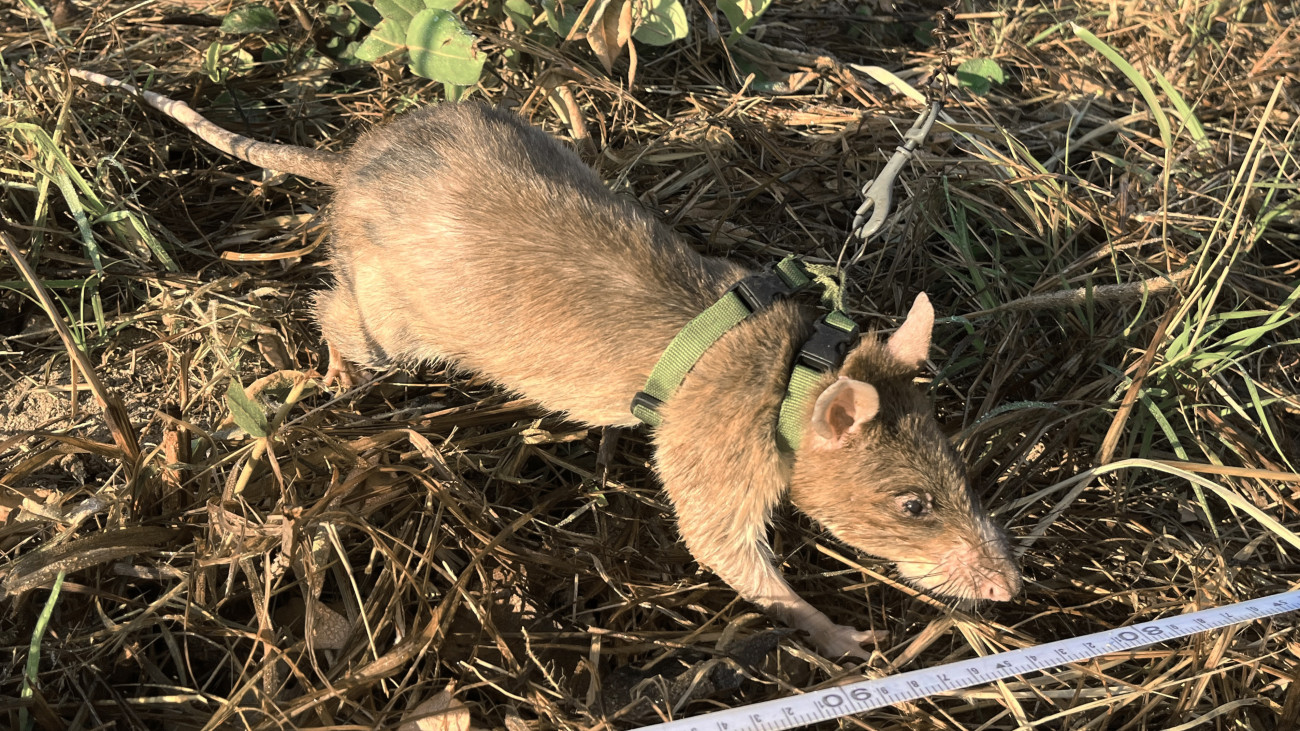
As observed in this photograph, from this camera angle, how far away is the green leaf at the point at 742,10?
4361 mm

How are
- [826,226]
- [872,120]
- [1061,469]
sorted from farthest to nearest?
[872,120], [826,226], [1061,469]

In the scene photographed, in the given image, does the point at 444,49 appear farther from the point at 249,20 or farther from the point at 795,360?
the point at 795,360

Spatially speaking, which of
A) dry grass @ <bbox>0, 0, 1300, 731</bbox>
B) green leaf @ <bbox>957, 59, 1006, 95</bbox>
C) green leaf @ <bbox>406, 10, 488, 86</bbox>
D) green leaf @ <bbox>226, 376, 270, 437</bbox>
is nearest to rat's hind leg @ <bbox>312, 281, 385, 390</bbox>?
dry grass @ <bbox>0, 0, 1300, 731</bbox>

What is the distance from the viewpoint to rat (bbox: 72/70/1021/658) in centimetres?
299

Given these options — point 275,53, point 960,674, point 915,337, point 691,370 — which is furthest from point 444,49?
point 960,674

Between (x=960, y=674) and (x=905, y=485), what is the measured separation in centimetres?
64

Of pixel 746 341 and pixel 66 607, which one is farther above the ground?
pixel 746 341

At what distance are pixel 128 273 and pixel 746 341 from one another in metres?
3.01

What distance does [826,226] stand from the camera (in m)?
4.30

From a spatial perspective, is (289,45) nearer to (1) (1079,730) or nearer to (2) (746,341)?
(2) (746,341)

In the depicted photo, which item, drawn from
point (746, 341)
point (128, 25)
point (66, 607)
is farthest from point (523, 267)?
point (128, 25)

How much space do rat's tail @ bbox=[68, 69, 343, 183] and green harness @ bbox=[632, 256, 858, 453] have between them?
1790 millimetres

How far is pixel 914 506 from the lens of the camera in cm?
302

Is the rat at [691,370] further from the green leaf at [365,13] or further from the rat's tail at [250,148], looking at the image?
the green leaf at [365,13]
